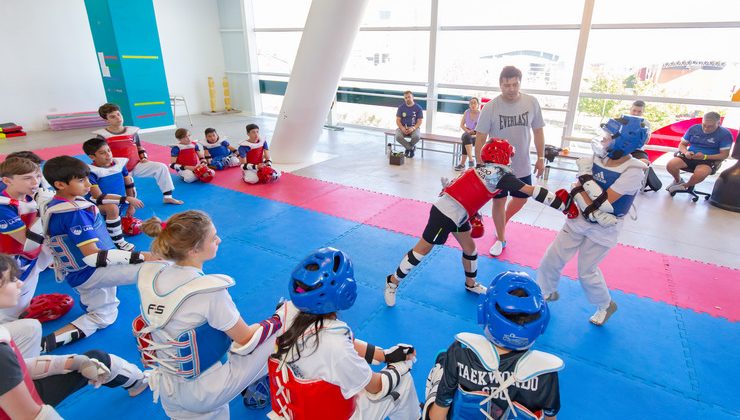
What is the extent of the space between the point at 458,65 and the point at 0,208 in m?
10.1

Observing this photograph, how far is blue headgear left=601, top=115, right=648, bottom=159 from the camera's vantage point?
2.96 meters

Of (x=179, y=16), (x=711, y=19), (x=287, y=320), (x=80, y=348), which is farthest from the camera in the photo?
(x=179, y=16)

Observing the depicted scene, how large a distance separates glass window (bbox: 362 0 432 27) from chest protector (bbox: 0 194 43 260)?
30.5 feet

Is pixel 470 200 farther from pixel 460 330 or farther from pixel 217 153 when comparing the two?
pixel 217 153

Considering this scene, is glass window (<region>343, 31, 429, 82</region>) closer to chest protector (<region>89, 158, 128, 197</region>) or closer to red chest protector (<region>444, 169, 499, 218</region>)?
chest protector (<region>89, 158, 128, 197</region>)

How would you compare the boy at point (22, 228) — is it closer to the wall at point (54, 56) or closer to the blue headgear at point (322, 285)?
the blue headgear at point (322, 285)

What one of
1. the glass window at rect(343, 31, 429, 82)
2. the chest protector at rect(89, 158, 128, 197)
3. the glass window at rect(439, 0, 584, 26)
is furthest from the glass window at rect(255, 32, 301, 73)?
the chest protector at rect(89, 158, 128, 197)

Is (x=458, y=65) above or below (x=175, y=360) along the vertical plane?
above

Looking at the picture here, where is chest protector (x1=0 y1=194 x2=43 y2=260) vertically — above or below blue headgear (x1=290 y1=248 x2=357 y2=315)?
below

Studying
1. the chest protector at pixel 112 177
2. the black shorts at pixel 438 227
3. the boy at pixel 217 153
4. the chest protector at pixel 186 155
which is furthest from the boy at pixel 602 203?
the boy at pixel 217 153

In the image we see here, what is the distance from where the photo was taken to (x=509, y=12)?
32.1ft

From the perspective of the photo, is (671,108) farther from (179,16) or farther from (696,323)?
(179,16)

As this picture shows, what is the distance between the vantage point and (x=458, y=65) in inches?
425

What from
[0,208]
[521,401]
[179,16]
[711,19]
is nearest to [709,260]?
[521,401]
